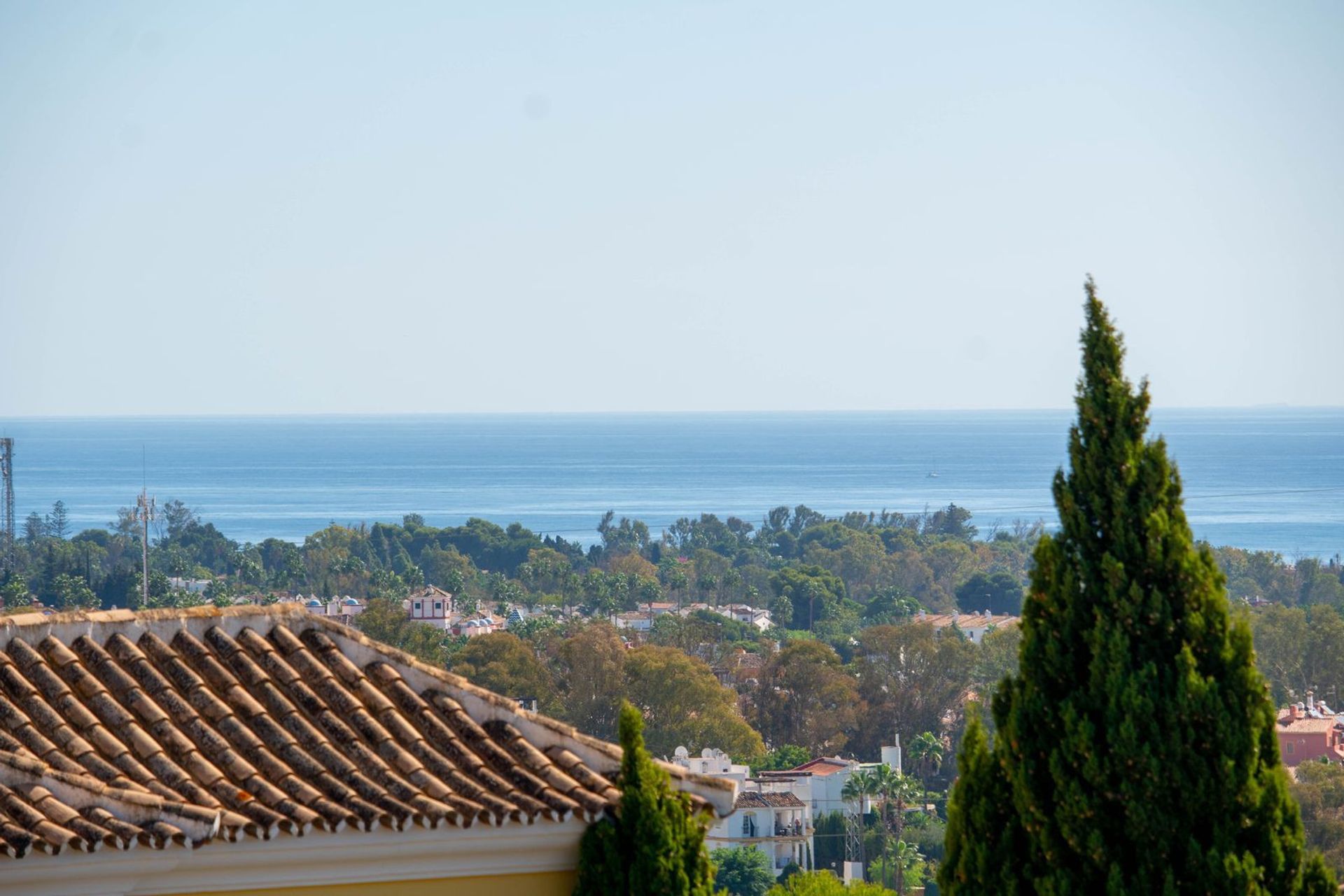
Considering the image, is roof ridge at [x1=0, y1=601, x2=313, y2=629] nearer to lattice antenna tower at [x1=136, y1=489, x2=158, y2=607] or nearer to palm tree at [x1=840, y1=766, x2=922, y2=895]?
lattice antenna tower at [x1=136, y1=489, x2=158, y2=607]

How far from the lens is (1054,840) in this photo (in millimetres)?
6039

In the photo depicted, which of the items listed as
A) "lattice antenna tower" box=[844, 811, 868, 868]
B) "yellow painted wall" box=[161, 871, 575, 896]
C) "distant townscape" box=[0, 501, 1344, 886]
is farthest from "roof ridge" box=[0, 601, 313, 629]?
"lattice antenna tower" box=[844, 811, 868, 868]

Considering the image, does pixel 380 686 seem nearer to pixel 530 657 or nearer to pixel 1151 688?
pixel 1151 688

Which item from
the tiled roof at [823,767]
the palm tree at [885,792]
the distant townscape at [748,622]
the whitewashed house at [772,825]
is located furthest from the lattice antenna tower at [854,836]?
the tiled roof at [823,767]

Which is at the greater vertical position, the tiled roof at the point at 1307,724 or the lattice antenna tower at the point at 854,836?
the tiled roof at the point at 1307,724

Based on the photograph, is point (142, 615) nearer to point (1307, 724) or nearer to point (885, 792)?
point (885, 792)

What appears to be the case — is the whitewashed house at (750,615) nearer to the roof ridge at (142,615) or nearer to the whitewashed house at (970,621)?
the whitewashed house at (970,621)

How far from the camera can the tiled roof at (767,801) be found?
156 ft

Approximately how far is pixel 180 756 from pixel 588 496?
186m

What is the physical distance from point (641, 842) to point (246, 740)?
126 centimetres

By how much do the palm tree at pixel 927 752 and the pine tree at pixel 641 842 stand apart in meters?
52.2

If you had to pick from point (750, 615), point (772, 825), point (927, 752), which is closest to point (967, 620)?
point (750, 615)

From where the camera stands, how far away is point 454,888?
18.3 ft

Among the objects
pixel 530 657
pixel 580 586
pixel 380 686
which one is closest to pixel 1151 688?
pixel 380 686
